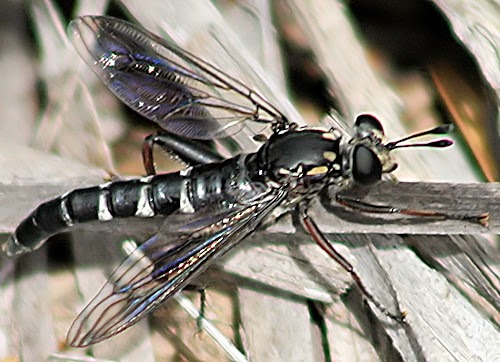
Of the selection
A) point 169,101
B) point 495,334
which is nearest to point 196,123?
point 169,101

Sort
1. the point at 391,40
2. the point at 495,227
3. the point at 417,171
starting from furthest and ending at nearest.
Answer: the point at 391,40
the point at 417,171
the point at 495,227

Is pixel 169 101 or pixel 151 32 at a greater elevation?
pixel 151 32

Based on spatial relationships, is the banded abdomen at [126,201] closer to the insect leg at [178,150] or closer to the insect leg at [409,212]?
the insect leg at [178,150]

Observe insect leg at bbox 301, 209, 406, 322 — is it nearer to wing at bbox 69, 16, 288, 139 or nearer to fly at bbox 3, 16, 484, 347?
fly at bbox 3, 16, 484, 347

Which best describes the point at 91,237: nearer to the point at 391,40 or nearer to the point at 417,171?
the point at 417,171

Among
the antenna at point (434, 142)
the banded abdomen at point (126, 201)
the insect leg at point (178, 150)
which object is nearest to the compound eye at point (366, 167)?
the antenna at point (434, 142)

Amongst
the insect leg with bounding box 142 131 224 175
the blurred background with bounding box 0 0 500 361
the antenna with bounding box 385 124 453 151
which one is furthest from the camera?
the insect leg with bounding box 142 131 224 175

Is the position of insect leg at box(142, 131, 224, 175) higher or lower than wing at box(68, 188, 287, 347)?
higher

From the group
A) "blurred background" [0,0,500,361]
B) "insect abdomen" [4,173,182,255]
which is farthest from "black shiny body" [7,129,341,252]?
"blurred background" [0,0,500,361]
